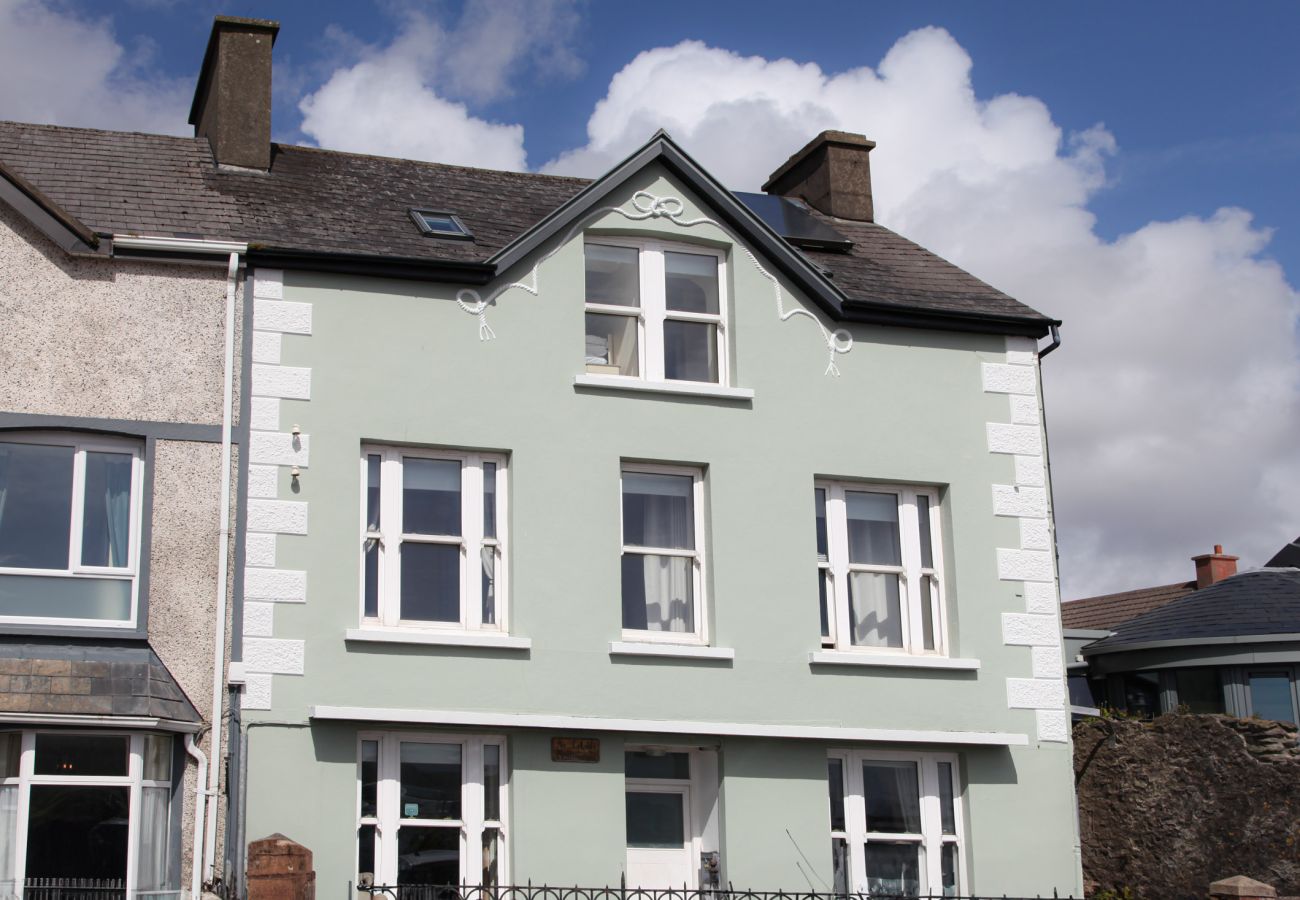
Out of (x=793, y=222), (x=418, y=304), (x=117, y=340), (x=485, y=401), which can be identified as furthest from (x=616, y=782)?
(x=793, y=222)

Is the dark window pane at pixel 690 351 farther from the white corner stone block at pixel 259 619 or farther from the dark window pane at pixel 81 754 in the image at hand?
the dark window pane at pixel 81 754

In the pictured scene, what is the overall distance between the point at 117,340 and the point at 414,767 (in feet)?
15.8

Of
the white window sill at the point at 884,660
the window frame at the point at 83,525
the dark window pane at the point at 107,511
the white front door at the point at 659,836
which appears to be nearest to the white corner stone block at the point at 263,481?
the window frame at the point at 83,525

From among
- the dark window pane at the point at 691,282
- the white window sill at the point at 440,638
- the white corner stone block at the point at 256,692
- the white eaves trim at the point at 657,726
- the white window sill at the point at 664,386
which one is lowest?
the white eaves trim at the point at 657,726

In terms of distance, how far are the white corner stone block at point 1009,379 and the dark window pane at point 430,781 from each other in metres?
7.07

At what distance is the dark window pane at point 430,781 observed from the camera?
51.4 ft

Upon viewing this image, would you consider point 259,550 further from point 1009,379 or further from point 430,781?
point 1009,379

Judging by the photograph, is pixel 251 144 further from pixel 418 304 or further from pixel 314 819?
pixel 314 819

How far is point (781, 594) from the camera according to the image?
56.1 feet

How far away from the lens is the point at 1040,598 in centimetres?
1797

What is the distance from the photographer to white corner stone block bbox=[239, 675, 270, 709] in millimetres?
15086

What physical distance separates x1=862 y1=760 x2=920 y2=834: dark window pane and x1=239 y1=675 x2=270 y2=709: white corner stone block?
19.6 feet

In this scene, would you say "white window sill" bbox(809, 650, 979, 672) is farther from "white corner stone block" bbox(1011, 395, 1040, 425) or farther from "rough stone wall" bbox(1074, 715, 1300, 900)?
"white corner stone block" bbox(1011, 395, 1040, 425)

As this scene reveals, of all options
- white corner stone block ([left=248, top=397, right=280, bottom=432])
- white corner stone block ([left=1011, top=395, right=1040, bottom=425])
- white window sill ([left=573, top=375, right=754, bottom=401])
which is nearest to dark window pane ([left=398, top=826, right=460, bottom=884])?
white corner stone block ([left=248, top=397, right=280, bottom=432])
